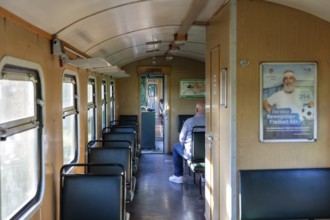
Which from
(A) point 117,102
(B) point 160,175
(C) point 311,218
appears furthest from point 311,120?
(A) point 117,102

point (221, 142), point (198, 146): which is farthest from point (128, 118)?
point (221, 142)

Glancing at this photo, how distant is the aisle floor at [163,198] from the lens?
4.83m

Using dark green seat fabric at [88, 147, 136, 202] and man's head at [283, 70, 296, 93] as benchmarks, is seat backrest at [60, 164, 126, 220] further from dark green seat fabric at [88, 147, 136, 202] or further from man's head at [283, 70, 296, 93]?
man's head at [283, 70, 296, 93]

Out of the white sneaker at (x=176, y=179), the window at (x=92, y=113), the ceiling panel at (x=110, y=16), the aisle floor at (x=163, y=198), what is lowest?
the aisle floor at (x=163, y=198)

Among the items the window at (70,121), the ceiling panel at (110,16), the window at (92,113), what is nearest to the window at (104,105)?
the window at (92,113)

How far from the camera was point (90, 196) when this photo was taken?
9.97 ft

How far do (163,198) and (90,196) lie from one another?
266 cm

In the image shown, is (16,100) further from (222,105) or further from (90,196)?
(222,105)

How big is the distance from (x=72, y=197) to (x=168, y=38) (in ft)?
10.2

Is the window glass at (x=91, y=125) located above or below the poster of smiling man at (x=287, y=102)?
below

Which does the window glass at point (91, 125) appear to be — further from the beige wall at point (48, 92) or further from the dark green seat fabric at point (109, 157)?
the beige wall at point (48, 92)

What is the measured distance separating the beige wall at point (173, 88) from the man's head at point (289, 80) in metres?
6.24

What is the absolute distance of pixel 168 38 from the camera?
5438mm

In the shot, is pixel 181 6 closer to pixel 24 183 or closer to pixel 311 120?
pixel 311 120
